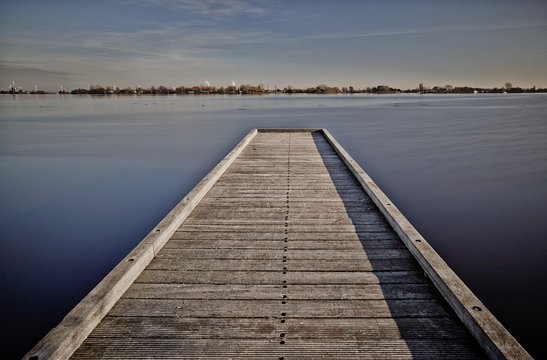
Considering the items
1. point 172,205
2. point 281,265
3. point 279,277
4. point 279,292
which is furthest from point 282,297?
point 172,205

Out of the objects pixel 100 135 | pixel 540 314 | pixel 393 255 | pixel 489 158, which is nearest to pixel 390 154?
pixel 489 158

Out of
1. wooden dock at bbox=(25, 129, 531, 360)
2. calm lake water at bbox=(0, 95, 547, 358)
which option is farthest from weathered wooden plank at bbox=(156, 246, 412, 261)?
calm lake water at bbox=(0, 95, 547, 358)

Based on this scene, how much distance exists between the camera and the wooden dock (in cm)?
203

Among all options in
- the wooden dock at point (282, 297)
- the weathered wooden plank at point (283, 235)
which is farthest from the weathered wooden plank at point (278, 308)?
the weathered wooden plank at point (283, 235)

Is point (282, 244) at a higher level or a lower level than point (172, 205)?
higher

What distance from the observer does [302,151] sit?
27.0ft

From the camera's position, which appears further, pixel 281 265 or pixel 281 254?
pixel 281 254

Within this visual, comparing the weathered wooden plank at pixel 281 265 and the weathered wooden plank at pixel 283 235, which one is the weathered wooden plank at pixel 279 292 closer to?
the weathered wooden plank at pixel 281 265

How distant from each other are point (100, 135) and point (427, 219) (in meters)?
17.0

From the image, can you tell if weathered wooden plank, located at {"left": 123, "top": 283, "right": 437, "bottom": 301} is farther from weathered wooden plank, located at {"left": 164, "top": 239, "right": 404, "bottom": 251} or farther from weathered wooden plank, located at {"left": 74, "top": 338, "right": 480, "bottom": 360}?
weathered wooden plank, located at {"left": 164, "top": 239, "right": 404, "bottom": 251}

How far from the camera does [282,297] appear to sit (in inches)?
98.7

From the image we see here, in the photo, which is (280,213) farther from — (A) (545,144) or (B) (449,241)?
(A) (545,144)

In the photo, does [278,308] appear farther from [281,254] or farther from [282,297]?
[281,254]

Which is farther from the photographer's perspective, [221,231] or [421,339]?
[221,231]
